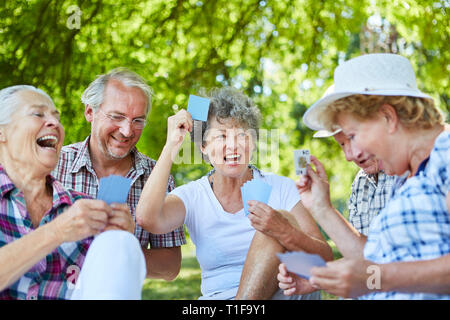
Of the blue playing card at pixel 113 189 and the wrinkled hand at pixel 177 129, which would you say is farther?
the wrinkled hand at pixel 177 129

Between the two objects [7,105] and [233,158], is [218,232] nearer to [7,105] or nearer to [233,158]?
[233,158]

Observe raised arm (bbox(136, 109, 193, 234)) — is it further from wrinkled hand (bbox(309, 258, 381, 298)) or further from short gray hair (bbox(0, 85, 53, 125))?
wrinkled hand (bbox(309, 258, 381, 298))

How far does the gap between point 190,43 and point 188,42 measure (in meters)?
0.10

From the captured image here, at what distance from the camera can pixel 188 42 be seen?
717cm

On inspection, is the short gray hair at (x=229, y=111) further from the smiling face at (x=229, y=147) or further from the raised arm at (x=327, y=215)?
the raised arm at (x=327, y=215)

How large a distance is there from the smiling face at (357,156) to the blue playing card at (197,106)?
2.58 ft

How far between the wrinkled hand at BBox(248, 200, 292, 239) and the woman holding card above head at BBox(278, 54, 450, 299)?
0.17m

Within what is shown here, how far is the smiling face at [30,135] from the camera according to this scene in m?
2.26

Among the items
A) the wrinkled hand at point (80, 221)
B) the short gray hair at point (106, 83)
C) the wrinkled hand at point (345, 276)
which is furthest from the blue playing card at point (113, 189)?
the short gray hair at point (106, 83)

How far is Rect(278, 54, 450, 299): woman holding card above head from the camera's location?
1.82 meters

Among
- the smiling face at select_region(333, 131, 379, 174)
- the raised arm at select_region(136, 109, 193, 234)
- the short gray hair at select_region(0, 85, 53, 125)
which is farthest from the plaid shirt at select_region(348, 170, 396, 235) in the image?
the short gray hair at select_region(0, 85, 53, 125)
